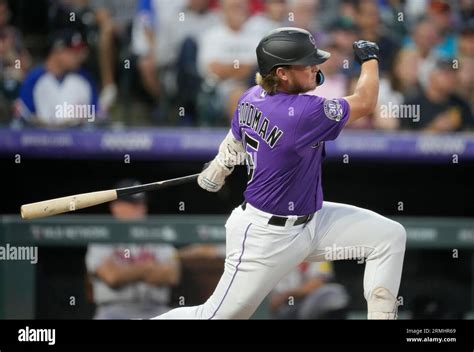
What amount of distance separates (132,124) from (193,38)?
897mm

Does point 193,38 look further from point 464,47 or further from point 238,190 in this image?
point 464,47

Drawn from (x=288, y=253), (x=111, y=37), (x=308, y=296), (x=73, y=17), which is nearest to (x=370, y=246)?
(x=288, y=253)

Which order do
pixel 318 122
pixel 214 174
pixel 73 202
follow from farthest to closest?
pixel 73 202
pixel 214 174
pixel 318 122

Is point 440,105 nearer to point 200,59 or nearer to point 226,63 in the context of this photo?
point 226,63

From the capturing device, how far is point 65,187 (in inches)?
347

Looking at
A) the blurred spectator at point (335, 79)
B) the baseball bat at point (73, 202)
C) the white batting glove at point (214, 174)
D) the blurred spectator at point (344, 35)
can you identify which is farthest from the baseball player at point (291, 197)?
Answer: the blurred spectator at point (344, 35)

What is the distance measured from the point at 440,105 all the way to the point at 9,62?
371cm

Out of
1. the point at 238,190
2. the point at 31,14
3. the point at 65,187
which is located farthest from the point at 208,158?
the point at 31,14

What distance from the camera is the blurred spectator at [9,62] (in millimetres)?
8664

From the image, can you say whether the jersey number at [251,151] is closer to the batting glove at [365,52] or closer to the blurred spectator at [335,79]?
the batting glove at [365,52]

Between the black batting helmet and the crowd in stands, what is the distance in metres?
3.46

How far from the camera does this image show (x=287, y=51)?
5.00 metres

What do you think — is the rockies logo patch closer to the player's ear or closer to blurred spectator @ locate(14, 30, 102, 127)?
the player's ear

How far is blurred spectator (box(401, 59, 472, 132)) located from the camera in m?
8.59
